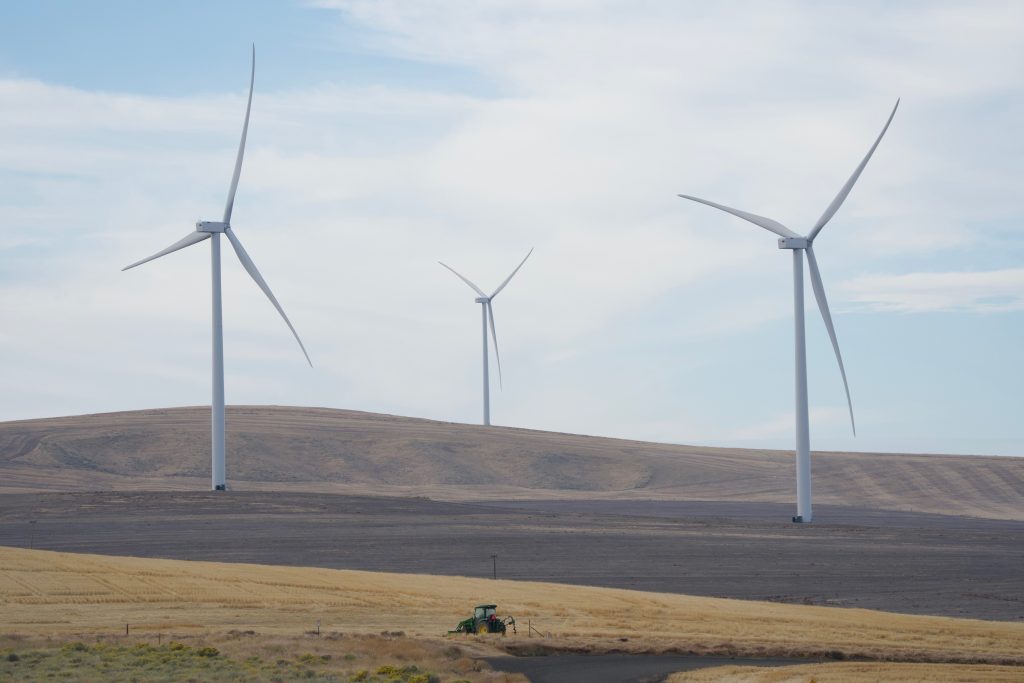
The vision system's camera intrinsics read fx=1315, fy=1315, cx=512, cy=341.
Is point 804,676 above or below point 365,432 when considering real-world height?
below

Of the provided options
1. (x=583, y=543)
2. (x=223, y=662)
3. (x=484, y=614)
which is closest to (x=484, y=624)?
(x=484, y=614)

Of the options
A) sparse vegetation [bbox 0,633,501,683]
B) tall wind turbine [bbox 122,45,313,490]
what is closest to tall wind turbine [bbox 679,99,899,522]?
tall wind turbine [bbox 122,45,313,490]

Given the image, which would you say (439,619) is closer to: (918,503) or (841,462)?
(918,503)

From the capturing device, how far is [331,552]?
53719mm

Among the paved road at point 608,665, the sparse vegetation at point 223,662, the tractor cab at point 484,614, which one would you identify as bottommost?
the paved road at point 608,665

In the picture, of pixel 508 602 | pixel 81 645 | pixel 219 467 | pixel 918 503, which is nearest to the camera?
pixel 81 645

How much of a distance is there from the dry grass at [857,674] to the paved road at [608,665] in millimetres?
740

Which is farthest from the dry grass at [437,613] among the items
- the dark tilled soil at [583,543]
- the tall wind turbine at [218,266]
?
the tall wind turbine at [218,266]

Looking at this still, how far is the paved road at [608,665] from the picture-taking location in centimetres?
2805

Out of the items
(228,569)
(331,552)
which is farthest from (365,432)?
(228,569)

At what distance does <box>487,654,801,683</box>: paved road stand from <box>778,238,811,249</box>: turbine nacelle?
40781 mm

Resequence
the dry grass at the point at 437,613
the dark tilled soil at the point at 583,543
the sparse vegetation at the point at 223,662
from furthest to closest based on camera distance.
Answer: the dark tilled soil at the point at 583,543, the dry grass at the point at 437,613, the sparse vegetation at the point at 223,662

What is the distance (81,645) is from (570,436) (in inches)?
4107

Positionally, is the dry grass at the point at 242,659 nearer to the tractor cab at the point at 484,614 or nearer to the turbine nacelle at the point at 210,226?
the tractor cab at the point at 484,614
